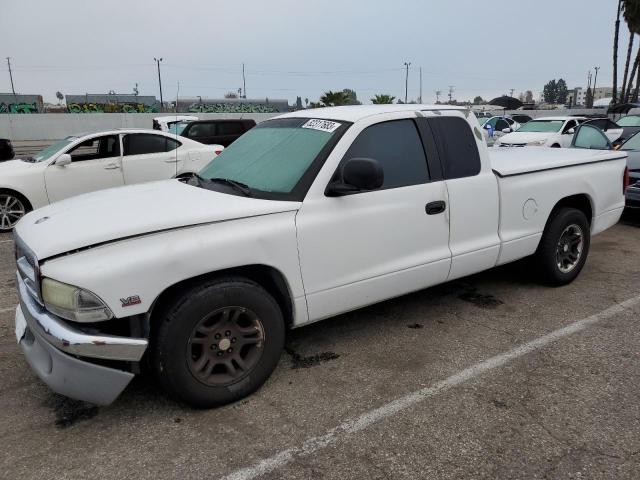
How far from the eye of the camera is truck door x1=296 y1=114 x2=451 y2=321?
10.5ft

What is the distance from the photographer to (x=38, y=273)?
2.59m

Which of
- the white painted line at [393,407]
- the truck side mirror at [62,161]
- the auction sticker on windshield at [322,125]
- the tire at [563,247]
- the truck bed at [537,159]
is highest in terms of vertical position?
the auction sticker on windshield at [322,125]

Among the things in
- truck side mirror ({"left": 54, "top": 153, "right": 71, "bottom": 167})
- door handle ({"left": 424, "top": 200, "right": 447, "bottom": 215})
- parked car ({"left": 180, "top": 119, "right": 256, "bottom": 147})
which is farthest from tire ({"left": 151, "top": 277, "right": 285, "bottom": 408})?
parked car ({"left": 180, "top": 119, "right": 256, "bottom": 147})

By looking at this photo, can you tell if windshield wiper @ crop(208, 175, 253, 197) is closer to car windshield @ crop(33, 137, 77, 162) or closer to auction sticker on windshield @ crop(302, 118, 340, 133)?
auction sticker on windshield @ crop(302, 118, 340, 133)

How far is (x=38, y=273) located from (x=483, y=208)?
3105 millimetres

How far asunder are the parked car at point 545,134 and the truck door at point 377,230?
11508 millimetres

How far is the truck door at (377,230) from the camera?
3201mm

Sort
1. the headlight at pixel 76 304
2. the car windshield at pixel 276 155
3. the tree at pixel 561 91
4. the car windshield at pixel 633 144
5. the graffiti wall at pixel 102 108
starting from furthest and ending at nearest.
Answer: the tree at pixel 561 91, the graffiti wall at pixel 102 108, the car windshield at pixel 633 144, the car windshield at pixel 276 155, the headlight at pixel 76 304

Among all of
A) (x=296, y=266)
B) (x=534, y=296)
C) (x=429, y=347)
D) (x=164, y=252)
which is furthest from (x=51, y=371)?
(x=534, y=296)

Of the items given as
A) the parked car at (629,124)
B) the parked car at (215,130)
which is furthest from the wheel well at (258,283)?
the parked car at (629,124)

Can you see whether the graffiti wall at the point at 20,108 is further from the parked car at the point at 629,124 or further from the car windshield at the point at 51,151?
the parked car at the point at 629,124

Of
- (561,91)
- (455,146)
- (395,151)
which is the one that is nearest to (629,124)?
(455,146)

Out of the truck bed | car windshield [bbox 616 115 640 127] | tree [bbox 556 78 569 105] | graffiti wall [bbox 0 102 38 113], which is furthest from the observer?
tree [bbox 556 78 569 105]

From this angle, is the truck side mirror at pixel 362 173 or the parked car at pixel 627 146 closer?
the truck side mirror at pixel 362 173
